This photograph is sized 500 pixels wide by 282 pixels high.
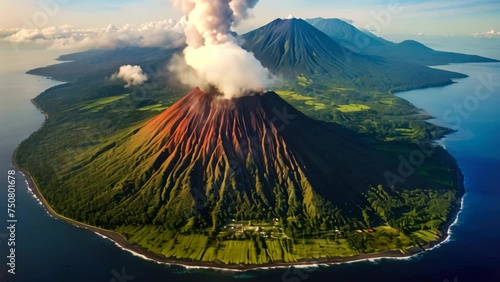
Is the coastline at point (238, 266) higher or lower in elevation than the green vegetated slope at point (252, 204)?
lower

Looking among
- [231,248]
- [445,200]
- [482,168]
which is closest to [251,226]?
[231,248]

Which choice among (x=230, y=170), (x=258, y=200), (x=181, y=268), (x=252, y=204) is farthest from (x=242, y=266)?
(x=230, y=170)

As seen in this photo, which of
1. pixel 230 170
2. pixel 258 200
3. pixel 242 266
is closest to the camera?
pixel 242 266

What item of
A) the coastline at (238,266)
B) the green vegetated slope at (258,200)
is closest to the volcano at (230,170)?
the green vegetated slope at (258,200)

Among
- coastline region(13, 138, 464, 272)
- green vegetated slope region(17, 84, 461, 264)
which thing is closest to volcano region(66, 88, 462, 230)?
green vegetated slope region(17, 84, 461, 264)

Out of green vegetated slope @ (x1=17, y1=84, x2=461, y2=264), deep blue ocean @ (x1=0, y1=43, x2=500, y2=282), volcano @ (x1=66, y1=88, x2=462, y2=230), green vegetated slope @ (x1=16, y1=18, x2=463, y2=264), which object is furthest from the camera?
volcano @ (x1=66, y1=88, x2=462, y2=230)

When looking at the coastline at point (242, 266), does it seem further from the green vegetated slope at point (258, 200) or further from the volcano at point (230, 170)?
the volcano at point (230, 170)

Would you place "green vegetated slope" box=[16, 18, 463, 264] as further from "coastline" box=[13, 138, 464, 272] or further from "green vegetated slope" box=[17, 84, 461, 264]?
"coastline" box=[13, 138, 464, 272]

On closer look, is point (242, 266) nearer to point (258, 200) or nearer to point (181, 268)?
point (181, 268)
